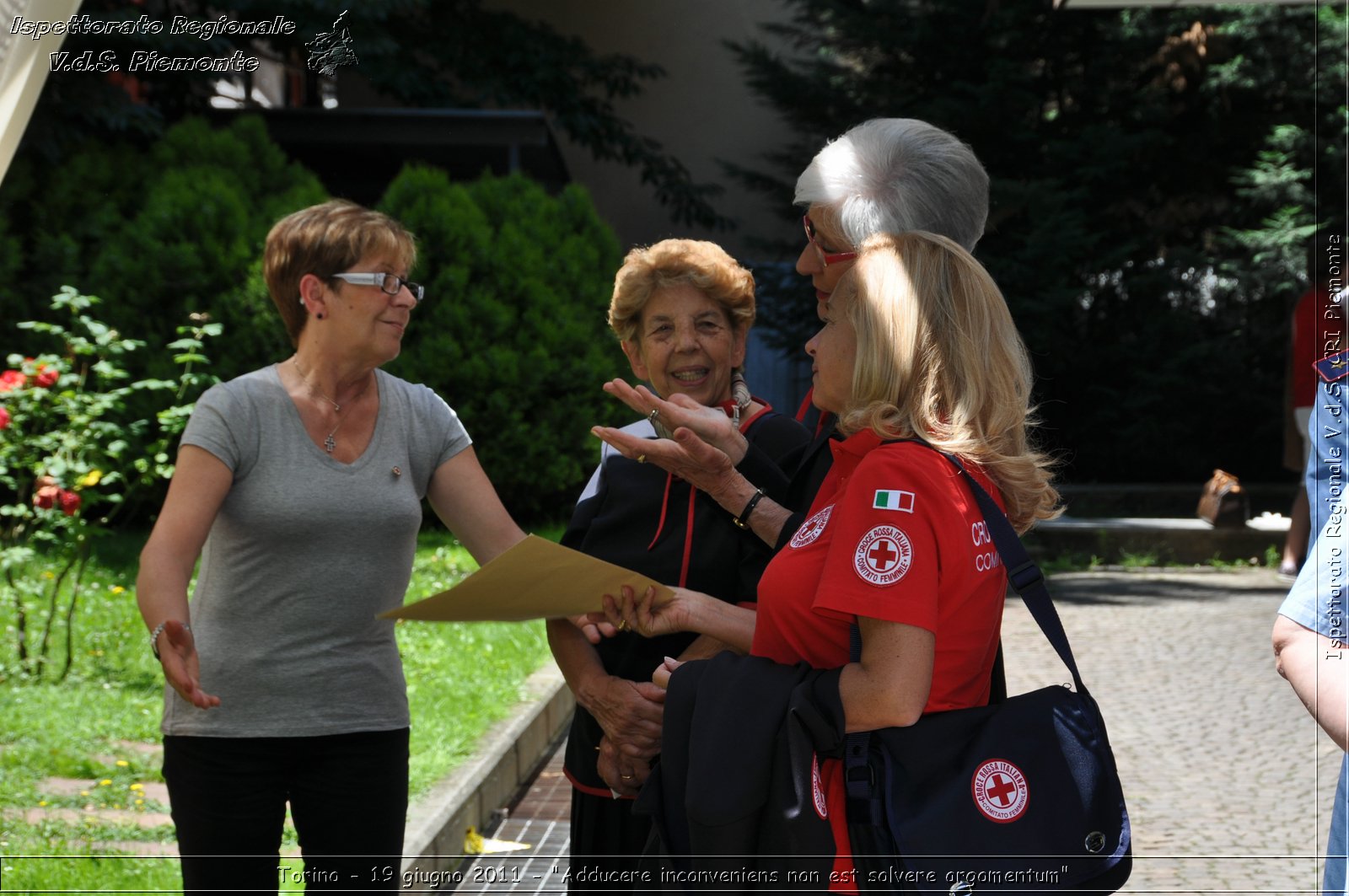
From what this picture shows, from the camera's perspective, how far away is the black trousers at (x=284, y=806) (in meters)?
2.88

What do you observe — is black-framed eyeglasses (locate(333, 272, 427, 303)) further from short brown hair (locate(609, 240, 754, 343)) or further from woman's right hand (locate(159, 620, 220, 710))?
woman's right hand (locate(159, 620, 220, 710))

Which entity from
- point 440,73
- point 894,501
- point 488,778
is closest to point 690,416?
point 894,501

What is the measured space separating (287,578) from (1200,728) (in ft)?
17.4

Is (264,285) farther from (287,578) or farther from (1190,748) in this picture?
(287,578)

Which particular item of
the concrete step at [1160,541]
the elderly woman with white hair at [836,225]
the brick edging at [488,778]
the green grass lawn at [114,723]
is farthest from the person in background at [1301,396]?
the elderly woman with white hair at [836,225]

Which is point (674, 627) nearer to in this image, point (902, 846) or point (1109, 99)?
point (902, 846)

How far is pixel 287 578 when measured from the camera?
116 inches

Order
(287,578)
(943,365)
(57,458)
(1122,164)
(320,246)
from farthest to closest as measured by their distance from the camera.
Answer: (1122,164)
(57,458)
(320,246)
(287,578)
(943,365)

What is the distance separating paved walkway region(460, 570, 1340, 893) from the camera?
15.8 ft

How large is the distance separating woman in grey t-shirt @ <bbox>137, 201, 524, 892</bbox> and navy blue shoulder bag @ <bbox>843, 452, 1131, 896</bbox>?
1.41m

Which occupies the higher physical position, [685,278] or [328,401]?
[685,278]

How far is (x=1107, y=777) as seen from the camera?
2.00 metres

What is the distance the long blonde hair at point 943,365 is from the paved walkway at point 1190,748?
7.49 ft

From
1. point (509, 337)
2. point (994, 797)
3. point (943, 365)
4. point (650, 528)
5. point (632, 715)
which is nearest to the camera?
point (994, 797)
